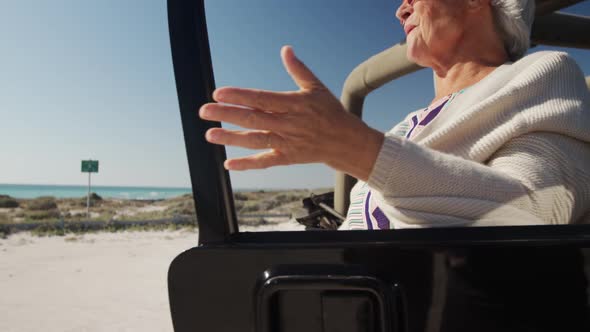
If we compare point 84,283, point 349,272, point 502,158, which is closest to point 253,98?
point 349,272

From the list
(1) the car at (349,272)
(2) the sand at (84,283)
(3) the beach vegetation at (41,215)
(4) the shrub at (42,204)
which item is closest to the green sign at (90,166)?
(3) the beach vegetation at (41,215)

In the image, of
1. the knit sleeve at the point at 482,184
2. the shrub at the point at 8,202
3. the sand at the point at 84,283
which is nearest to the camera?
the knit sleeve at the point at 482,184

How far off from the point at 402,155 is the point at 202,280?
42 cm

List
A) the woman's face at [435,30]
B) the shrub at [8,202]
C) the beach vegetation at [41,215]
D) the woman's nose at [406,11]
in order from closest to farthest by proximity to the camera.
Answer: the woman's nose at [406,11], the woman's face at [435,30], the beach vegetation at [41,215], the shrub at [8,202]

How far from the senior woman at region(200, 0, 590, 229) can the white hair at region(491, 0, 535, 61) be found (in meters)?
0.15

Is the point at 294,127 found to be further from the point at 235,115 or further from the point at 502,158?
the point at 502,158

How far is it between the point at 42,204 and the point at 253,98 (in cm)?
1817

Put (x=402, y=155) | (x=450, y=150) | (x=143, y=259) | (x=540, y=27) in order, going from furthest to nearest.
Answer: (x=143, y=259) < (x=540, y=27) < (x=450, y=150) < (x=402, y=155)

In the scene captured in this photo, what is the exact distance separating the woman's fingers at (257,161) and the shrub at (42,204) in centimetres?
1703

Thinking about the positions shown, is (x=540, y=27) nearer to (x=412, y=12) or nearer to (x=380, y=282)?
(x=412, y=12)

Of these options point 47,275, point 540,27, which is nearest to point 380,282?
point 540,27

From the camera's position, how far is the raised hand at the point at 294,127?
25.1 inches

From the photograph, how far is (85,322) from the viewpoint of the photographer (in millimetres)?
4516

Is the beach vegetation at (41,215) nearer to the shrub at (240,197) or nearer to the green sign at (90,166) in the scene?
the green sign at (90,166)
